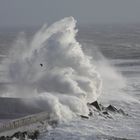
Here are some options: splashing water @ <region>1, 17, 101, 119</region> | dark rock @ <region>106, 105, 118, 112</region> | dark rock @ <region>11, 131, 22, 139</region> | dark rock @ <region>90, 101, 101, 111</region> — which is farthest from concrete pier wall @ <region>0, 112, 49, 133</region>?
dark rock @ <region>106, 105, 118, 112</region>

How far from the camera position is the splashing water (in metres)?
26.5

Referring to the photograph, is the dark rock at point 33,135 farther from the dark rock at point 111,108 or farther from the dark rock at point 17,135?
the dark rock at point 111,108

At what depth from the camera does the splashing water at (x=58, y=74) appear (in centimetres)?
2652

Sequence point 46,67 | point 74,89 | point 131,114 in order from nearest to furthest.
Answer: point 131,114 < point 74,89 < point 46,67

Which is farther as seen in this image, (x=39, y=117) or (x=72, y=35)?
(x=72, y=35)

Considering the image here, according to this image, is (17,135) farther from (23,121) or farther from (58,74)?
(58,74)

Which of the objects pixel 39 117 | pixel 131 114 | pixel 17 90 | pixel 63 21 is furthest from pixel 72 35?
pixel 39 117

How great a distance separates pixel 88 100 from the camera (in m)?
28.4

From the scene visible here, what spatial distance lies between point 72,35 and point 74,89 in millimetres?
5988

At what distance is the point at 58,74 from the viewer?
29.0 m

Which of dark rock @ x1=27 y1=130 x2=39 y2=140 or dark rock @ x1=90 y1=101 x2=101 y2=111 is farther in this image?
dark rock @ x1=90 y1=101 x2=101 y2=111

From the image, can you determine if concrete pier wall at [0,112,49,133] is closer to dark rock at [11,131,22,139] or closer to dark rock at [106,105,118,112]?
dark rock at [11,131,22,139]

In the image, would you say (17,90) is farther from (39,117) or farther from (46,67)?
(39,117)

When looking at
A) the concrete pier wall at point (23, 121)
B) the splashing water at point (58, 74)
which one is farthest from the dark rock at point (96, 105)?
the concrete pier wall at point (23, 121)
